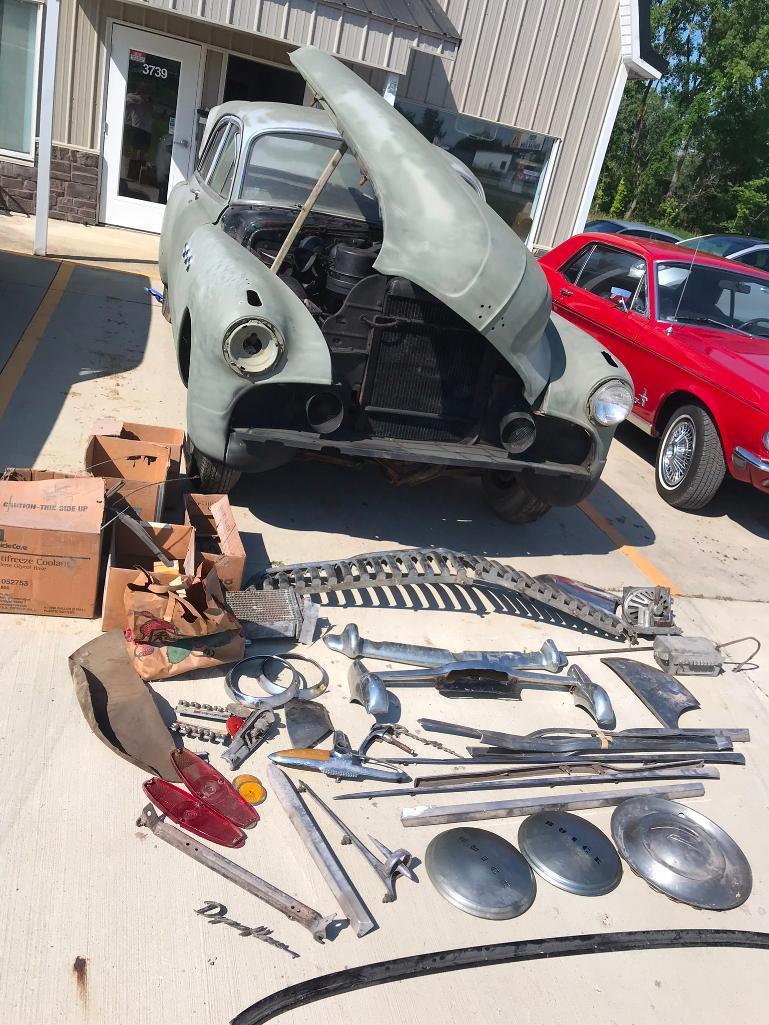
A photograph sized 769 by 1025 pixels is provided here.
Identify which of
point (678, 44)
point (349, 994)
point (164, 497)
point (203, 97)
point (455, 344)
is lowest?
point (349, 994)

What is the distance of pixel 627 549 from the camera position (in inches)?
217

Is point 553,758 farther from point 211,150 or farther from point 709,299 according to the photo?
point 211,150

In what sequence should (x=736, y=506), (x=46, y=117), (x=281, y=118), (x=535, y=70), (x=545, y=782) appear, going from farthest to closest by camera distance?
(x=535, y=70) < (x=46, y=117) < (x=736, y=506) < (x=281, y=118) < (x=545, y=782)

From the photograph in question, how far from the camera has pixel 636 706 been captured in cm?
391

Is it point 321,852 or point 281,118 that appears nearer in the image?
point 321,852

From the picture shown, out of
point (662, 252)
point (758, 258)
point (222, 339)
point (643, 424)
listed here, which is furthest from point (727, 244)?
point (222, 339)

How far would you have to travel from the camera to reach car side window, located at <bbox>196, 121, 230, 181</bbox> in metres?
6.23

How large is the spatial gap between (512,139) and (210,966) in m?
11.7

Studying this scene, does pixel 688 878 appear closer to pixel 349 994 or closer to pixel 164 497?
pixel 349 994

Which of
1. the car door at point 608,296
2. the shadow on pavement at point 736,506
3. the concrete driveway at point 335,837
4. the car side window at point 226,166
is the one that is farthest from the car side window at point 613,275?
the car side window at point 226,166

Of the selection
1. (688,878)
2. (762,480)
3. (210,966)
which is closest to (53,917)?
(210,966)

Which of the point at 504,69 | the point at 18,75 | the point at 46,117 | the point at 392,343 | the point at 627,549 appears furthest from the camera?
the point at 504,69

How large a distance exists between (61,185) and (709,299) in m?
7.91

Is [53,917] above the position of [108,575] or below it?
below
